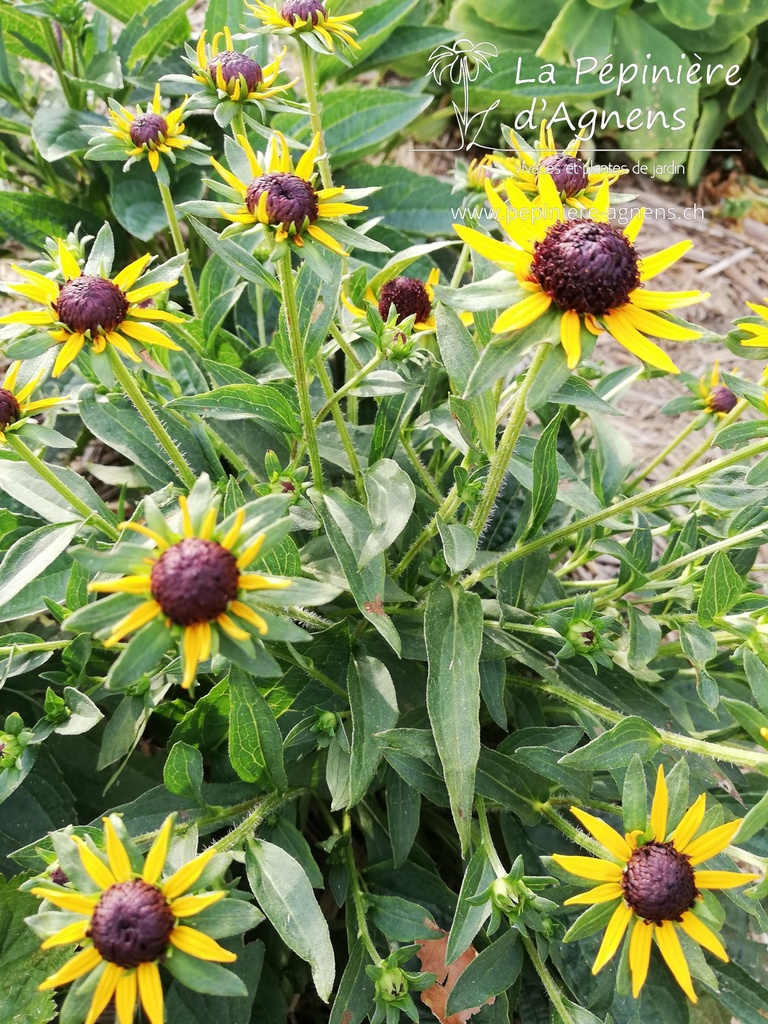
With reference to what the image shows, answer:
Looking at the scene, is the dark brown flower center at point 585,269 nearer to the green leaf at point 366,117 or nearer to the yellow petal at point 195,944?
the yellow petal at point 195,944

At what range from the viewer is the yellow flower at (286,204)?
0.93m

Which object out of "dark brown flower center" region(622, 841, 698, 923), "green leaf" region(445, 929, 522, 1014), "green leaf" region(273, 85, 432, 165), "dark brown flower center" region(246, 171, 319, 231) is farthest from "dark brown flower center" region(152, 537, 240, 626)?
"green leaf" region(273, 85, 432, 165)

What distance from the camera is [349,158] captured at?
214 cm

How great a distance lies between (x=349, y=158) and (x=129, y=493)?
1.02 m

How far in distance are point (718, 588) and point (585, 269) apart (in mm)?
469

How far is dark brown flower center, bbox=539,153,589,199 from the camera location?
3.91 ft

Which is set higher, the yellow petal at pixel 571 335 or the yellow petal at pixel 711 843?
the yellow petal at pixel 571 335

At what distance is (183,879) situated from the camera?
797 mm

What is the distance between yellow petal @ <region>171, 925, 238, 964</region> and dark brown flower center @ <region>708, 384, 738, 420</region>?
4.04 feet

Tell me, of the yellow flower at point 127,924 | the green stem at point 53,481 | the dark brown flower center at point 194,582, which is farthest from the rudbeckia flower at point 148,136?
the yellow flower at point 127,924

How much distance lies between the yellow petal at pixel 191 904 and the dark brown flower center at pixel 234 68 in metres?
1.04

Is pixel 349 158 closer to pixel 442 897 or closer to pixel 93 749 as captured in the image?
pixel 93 749

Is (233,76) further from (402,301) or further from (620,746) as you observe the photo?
(620,746)

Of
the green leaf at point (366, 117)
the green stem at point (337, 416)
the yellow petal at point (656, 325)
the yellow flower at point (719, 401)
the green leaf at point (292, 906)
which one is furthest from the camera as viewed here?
the green leaf at point (366, 117)
